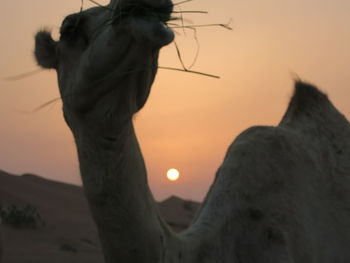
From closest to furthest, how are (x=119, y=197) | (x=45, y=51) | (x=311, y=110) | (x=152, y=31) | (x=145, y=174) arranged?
(x=152, y=31) < (x=119, y=197) < (x=145, y=174) < (x=45, y=51) < (x=311, y=110)

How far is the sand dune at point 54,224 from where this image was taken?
18.4 meters

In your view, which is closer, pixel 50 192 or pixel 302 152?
pixel 302 152

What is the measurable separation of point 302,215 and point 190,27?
1499mm

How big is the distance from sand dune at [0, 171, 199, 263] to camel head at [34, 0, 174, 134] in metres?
2.60

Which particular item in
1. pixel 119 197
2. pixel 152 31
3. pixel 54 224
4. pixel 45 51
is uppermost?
pixel 152 31

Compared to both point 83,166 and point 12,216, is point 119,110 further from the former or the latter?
point 12,216

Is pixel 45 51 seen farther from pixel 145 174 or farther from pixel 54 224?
pixel 54 224

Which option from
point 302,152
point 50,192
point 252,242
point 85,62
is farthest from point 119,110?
point 50,192

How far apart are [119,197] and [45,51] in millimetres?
879

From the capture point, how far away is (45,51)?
118 inches

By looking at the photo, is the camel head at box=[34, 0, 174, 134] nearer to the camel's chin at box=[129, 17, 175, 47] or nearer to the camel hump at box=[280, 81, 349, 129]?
the camel's chin at box=[129, 17, 175, 47]

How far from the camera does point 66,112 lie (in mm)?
2744

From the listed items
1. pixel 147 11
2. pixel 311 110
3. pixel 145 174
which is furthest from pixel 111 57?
pixel 311 110

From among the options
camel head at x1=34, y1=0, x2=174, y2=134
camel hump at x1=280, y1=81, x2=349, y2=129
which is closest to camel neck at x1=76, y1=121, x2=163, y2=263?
camel head at x1=34, y1=0, x2=174, y2=134
